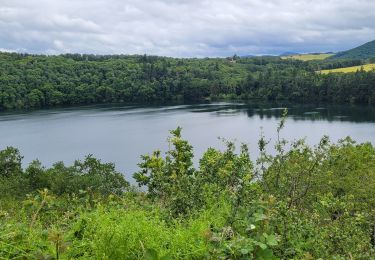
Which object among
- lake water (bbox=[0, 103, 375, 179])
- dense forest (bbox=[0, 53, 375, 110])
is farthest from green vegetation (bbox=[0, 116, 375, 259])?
dense forest (bbox=[0, 53, 375, 110])

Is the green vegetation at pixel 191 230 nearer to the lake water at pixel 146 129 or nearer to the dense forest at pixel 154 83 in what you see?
the lake water at pixel 146 129

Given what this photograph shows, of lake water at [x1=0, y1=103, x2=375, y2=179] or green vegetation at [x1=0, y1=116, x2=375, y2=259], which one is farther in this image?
lake water at [x1=0, y1=103, x2=375, y2=179]

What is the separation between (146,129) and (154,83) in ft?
210

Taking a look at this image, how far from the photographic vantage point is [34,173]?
26.8 metres

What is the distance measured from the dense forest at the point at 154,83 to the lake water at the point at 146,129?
11077 millimetres

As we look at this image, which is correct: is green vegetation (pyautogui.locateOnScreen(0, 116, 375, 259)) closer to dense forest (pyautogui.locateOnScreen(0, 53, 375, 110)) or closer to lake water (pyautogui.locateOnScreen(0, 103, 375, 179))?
lake water (pyautogui.locateOnScreen(0, 103, 375, 179))

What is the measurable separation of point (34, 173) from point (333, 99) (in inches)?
3369

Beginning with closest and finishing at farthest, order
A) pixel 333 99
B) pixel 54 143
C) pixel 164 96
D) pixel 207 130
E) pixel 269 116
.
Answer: pixel 54 143
pixel 207 130
pixel 269 116
pixel 333 99
pixel 164 96

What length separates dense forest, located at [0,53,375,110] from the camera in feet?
338

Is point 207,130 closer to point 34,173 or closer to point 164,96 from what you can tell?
point 34,173

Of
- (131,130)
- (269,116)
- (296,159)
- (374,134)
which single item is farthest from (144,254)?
(269,116)

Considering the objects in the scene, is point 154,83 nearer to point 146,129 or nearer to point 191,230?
point 146,129

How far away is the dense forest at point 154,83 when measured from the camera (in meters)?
103

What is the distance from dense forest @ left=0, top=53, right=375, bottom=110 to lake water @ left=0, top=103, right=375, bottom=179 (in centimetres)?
1108
